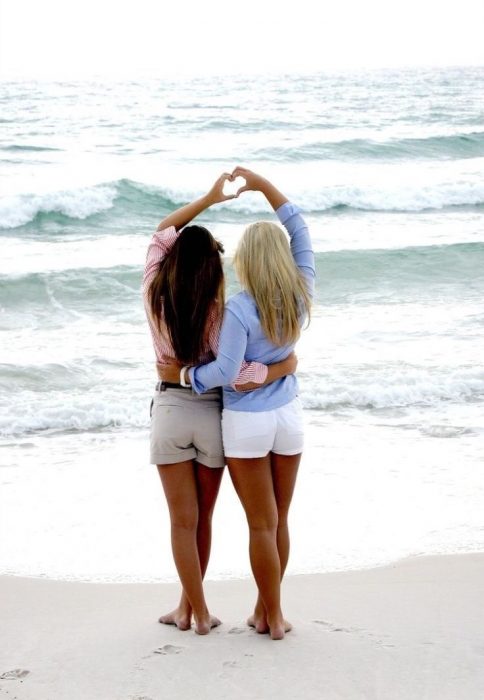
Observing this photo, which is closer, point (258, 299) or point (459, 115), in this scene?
point (258, 299)

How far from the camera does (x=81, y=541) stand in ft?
16.2

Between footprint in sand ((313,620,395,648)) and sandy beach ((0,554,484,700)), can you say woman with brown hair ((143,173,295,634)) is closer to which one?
sandy beach ((0,554,484,700))

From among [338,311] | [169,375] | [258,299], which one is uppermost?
[258,299]

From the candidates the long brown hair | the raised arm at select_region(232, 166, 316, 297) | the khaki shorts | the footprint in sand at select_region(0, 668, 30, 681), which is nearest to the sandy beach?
the footprint in sand at select_region(0, 668, 30, 681)

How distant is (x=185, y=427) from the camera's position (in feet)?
11.2

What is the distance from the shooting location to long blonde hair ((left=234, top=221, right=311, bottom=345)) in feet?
10.8

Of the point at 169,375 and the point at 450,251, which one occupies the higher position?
the point at 169,375

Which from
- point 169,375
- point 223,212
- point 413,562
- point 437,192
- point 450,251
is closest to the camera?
point 169,375

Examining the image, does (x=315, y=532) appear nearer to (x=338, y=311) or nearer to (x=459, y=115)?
(x=338, y=311)

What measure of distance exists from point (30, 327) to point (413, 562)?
23.8 ft

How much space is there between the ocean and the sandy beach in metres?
0.31

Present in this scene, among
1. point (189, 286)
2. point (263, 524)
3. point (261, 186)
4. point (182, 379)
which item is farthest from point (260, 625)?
point (261, 186)

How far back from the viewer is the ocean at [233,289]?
5090 mm

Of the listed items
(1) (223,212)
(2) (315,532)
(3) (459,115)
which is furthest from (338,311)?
(3) (459,115)
